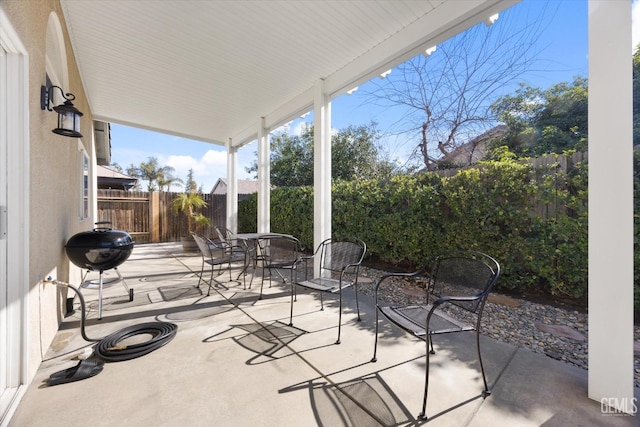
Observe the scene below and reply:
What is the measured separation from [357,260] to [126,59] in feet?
13.8

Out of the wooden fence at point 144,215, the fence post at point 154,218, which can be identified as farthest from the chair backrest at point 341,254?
the fence post at point 154,218

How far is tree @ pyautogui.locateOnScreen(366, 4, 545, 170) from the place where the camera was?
6.19m

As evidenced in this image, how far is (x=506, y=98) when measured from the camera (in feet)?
21.5

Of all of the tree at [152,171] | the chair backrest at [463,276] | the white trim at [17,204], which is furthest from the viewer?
the tree at [152,171]

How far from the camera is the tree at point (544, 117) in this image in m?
6.26

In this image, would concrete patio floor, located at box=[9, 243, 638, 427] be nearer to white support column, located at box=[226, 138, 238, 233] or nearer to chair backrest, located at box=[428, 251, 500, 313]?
chair backrest, located at box=[428, 251, 500, 313]

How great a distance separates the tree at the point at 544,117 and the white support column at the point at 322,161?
4570mm

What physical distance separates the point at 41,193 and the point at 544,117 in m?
8.81

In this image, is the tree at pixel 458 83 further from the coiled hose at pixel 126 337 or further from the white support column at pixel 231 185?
the coiled hose at pixel 126 337

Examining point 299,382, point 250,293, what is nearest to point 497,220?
point 299,382

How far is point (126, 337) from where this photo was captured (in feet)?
8.51

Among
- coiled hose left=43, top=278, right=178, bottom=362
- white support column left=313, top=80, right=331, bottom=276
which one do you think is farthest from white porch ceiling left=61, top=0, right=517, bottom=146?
coiled hose left=43, top=278, right=178, bottom=362

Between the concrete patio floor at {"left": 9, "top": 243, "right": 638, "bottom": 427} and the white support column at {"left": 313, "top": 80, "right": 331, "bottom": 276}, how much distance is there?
1.64 meters

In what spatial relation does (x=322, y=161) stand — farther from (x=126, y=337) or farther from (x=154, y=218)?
(x=154, y=218)
